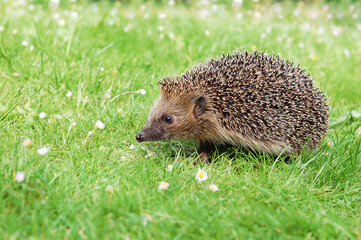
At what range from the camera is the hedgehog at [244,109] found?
15.6ft

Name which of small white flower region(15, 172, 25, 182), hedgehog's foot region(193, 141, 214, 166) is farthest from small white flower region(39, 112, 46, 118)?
hedgehog's foot region(193, 141, 214, 166)

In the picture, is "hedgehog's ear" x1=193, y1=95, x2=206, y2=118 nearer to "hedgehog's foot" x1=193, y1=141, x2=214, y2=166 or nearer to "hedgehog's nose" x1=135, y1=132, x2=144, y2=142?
"hedgehog's foot" x1=193, y1=141, x2=214, y2=166

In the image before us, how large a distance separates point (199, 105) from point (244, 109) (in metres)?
0.60

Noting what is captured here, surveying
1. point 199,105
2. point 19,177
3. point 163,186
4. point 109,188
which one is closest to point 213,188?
point 163,186

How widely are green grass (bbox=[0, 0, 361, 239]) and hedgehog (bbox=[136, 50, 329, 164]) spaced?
25 cm

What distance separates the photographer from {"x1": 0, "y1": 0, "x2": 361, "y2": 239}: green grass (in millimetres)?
3193

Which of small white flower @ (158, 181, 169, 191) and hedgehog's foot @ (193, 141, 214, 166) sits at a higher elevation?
small white flower @ (158, 181, 169, 191)

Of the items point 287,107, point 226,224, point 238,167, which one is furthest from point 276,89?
point 226,224

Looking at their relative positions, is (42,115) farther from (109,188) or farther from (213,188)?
(213,188)

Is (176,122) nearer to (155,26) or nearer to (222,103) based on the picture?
(222,103)

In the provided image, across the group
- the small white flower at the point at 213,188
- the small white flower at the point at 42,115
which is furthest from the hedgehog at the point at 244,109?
the small white flower at the point at 42,115

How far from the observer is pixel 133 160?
4418mm

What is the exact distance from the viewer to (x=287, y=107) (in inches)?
188

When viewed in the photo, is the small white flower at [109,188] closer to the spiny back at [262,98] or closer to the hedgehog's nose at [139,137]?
the hedgehog's nose at [139,137]
